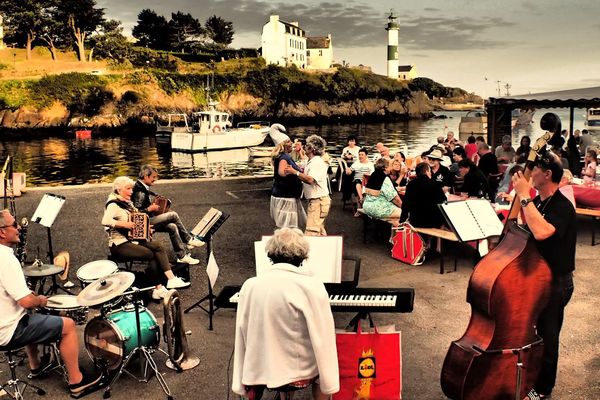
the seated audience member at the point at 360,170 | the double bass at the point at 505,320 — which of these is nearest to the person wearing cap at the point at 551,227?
the double bass at the point at 505,320

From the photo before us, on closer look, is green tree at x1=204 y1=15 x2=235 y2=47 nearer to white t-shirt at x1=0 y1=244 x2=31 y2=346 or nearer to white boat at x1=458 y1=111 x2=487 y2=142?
white boat at x1=458 y1=111 x2=487 y2=142

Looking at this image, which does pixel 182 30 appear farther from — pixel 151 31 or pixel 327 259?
pixel 327 259

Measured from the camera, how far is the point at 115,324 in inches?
203

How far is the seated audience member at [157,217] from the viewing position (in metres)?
8.73

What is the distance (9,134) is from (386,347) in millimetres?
75839

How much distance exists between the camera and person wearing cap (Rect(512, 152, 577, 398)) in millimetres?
4152

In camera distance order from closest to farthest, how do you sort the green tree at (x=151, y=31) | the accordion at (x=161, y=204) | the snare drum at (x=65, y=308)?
the snare drum at (x=65, y=308), the accordion at (x=161, y=204), the green tree at (x=151, y=31)

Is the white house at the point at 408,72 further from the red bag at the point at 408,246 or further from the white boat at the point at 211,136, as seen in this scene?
the red bag at the point at 408,246

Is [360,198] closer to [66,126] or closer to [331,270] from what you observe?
[331,270]

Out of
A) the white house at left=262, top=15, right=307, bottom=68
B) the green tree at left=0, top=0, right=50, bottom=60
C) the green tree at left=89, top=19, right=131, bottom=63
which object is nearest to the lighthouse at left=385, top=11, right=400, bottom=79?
the white house at left=262, top=15, right=307, bottom=68

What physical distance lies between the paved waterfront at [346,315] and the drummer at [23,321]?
0.27m

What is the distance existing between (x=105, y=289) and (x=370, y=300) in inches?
91.8

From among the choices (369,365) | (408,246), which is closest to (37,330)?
(369,365)

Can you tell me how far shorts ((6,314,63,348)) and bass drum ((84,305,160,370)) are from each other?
1.08 feet
